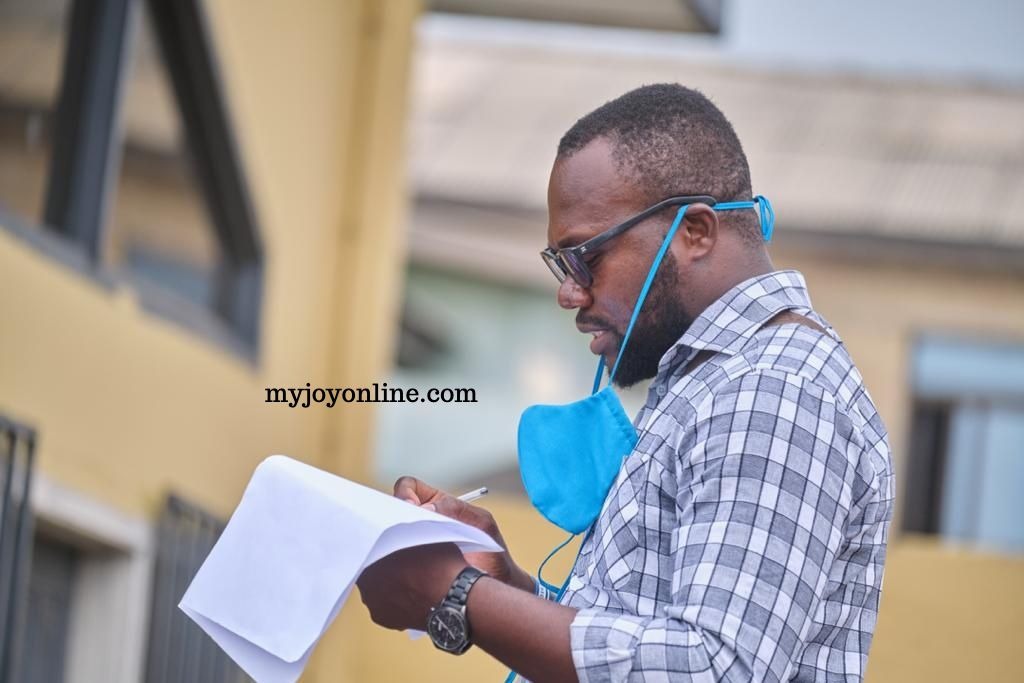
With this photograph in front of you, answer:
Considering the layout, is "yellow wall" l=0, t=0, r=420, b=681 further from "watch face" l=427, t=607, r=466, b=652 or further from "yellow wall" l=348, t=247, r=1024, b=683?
"watch face" l=427, t=607, r=466, b=652

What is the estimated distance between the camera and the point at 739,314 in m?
2.23

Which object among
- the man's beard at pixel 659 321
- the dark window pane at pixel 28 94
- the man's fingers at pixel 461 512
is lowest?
the man's fingers at pixel 461 512

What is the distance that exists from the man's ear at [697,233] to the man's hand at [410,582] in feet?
1.64

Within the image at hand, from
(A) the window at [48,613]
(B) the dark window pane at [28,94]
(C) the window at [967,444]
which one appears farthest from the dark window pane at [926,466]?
(B) the dark window pane at [28,94]

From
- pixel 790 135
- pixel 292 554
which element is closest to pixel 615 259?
pixel 292 554

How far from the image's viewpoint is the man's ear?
2283 millimetres

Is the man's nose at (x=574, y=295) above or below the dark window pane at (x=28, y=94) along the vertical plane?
below

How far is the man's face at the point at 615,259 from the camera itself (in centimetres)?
229

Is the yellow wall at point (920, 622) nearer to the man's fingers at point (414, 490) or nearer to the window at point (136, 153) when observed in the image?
the window at point (136, 153)

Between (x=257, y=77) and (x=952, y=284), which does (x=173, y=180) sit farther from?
(x=952, y=284)

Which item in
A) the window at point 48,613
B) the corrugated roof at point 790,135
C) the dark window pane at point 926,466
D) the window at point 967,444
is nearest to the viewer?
the window at point 48,613

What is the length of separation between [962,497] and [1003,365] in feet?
5.40

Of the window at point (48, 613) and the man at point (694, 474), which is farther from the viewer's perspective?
the window at point (48, 613)

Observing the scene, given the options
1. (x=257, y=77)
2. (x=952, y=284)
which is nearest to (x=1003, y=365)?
(x=952, y=284)
